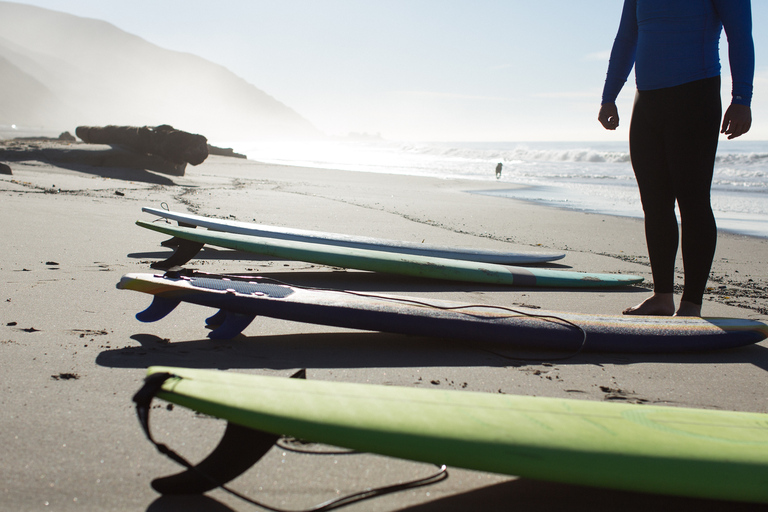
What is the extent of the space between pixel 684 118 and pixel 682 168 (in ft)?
0.72

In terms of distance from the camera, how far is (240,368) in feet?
5.73

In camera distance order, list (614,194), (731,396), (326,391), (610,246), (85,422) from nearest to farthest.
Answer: (326,391), (85,422), (731,396), (610,246), (614,194)

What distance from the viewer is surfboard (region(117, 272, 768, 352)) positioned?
6.31 ft

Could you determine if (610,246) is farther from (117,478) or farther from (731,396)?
(117,478)

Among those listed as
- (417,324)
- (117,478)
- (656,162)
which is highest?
(656,162)

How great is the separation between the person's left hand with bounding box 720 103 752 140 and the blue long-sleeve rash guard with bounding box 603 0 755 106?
34 millimetres

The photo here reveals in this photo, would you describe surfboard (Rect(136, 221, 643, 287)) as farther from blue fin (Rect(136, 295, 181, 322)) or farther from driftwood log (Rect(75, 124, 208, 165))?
driftwood log (Rect(75, 124, 208, 165))

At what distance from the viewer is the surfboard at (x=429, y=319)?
192cm

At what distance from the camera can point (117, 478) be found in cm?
113

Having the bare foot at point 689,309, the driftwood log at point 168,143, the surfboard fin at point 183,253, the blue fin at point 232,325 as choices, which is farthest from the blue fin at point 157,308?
the driftwood log at point 168,143

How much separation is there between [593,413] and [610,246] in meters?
4.26

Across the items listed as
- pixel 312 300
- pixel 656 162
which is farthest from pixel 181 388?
pixel 656 162

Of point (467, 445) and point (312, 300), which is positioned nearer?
point (467, 445)

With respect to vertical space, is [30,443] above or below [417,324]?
below
